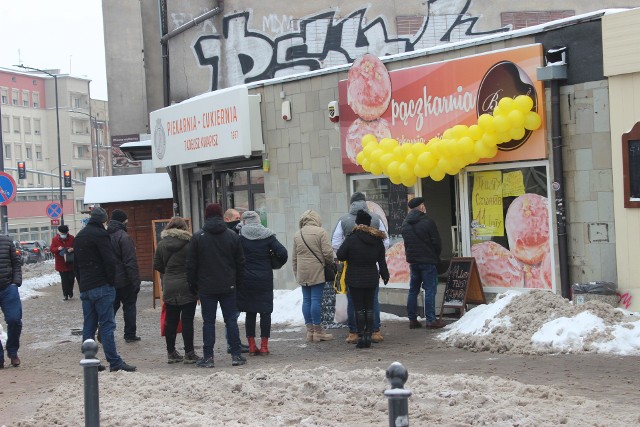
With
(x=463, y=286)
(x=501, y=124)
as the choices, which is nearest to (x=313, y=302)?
(x=463, y=286)

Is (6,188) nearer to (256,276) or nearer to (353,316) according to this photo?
(256,276)

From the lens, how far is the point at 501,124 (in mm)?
13094

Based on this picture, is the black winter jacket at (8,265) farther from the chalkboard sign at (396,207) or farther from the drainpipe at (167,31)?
the drainpipe at (167,31)

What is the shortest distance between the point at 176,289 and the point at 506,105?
16.6ft

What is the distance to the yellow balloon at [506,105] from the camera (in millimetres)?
13070

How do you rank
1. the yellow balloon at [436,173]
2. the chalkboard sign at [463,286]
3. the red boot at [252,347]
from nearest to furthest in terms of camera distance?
the red boot at [252,347], the chalkboard sign at [463,286], the yellow balloon at [436,173]

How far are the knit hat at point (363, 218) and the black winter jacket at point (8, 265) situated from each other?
424cm

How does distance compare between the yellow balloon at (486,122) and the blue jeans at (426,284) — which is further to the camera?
the blue jeans at (426,284)

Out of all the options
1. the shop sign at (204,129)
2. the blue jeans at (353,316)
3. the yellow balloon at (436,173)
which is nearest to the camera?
the blue jeans at (353,316)

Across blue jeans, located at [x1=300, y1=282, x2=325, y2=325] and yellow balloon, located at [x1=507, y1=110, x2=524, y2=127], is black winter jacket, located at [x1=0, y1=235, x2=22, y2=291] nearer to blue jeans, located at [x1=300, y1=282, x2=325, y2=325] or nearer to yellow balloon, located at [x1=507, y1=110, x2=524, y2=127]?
blue jeans, located at [x1=300, y1=282, x2=325, y2=325]

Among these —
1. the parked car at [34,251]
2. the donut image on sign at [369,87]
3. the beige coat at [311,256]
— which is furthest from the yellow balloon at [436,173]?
the parked car at [34,251]

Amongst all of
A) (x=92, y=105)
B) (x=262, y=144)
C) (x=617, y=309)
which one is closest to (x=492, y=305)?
(x=617, y=309)

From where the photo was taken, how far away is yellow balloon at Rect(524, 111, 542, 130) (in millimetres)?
12992

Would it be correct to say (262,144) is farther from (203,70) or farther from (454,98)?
(203,70)
